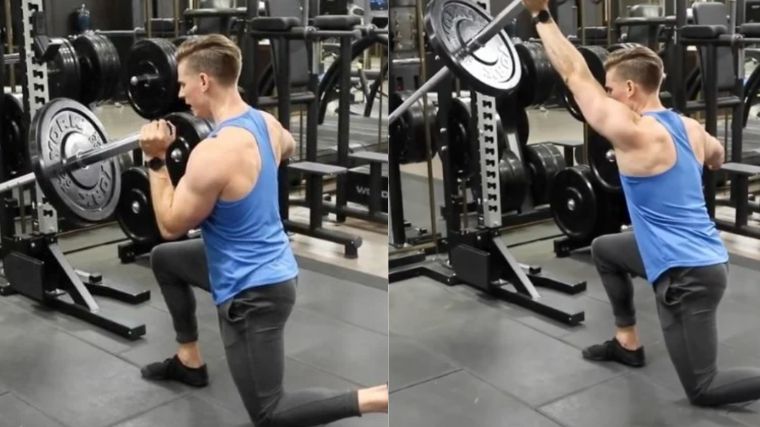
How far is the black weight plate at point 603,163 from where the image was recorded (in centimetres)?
386

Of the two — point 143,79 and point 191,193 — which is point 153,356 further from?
point 143,79

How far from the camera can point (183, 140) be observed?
362 centimetres

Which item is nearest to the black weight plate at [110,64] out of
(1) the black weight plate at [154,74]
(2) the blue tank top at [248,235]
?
(1) the black weight plate at [154,74]

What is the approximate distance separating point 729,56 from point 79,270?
386 centimetres

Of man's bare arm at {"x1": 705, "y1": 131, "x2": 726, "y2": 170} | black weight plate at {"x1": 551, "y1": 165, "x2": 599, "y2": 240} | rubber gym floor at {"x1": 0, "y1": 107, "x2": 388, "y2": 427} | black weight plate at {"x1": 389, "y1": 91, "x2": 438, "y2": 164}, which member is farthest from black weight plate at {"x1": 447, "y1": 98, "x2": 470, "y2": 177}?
man's bare arm at {"x1": 705, "y1": 131, "x2": 726, "y2": 170}

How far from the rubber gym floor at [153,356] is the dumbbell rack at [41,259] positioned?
0.06 metres

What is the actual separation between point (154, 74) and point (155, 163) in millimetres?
1781

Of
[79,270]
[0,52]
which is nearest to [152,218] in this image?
[79,270]

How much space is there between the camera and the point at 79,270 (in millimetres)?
4195

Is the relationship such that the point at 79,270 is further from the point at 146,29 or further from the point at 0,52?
the point at 146,29

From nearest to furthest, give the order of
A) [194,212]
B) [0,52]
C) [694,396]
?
[194,212]
[694,396]
[0,52]

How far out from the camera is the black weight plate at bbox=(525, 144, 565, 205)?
4492 millimetres

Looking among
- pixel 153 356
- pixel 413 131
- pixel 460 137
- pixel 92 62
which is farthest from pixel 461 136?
pixel 92 62

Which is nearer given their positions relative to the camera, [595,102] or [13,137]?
[595,102]
